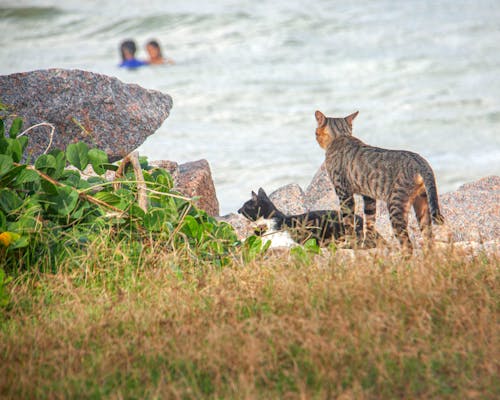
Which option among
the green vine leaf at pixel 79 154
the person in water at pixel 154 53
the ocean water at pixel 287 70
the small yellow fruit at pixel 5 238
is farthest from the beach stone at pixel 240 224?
the person in water at pixel 154 53

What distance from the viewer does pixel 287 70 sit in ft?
64.4

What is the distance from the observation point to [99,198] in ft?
14.2

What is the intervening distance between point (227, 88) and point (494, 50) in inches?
289

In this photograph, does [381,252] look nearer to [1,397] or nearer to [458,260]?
[458,260]

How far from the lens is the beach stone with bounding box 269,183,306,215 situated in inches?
298

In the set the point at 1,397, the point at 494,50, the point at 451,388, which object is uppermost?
the point at 1,397

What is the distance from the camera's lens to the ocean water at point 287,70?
13711 millimetres

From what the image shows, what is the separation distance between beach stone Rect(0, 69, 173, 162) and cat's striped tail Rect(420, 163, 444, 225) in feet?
8.90

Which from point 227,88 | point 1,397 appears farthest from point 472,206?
point 227,88

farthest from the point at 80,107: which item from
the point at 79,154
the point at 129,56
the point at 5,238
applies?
the point at 129,56

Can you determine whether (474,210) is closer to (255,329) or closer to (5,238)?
(255,329)

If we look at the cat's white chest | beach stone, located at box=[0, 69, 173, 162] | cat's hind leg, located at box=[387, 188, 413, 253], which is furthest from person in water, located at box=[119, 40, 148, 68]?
A: cat's hind leg, located at box=[387, 188, 413, 253]

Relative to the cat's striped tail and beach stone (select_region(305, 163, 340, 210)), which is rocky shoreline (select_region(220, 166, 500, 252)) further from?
the cat's striped tail

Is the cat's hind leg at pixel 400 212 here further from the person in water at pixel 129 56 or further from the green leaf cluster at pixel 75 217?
the person in water at pixel 129 56
